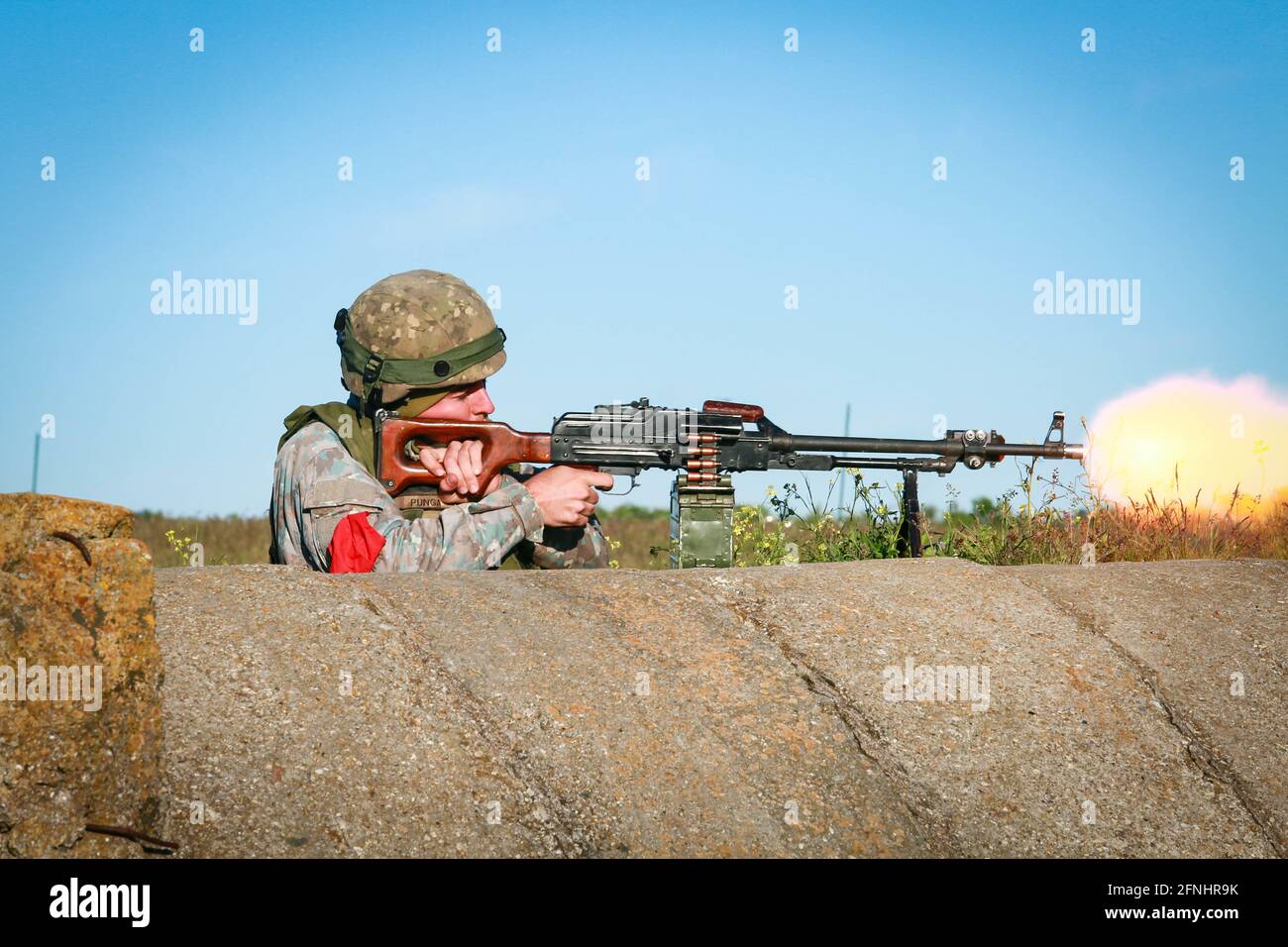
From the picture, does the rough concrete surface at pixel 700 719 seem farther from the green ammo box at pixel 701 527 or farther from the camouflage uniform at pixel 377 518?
the green ammo box at pixel 701 527

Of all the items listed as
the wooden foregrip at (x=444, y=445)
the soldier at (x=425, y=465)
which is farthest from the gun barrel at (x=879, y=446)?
the wooden foregrip at (x=444, y=445)

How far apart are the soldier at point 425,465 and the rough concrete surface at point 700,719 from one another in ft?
2.87

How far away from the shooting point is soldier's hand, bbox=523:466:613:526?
7.85m

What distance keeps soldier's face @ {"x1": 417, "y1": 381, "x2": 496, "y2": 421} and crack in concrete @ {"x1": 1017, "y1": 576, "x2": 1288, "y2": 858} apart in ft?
12.6

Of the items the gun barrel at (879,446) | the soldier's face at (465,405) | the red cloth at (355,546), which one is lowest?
the red cloth at (355,546)

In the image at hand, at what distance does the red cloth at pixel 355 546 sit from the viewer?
7281mm

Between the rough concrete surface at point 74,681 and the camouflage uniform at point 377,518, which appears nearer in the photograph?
the rough concrete surface at point 74,681
